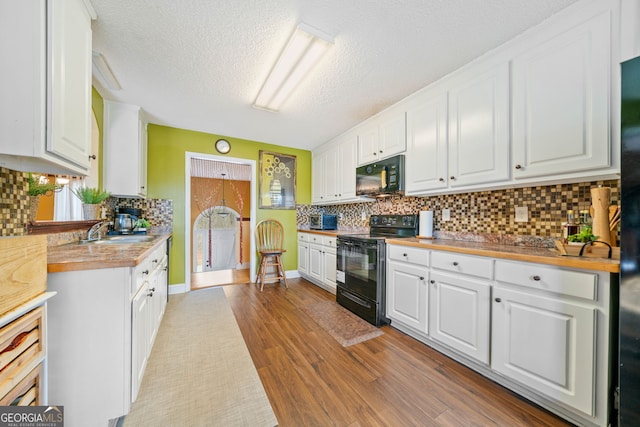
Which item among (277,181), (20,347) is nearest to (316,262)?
(277,181)

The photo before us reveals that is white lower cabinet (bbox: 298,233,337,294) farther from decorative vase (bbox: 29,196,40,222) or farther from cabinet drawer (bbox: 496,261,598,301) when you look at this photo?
decorative vase (bbox: 29,196,40,222)

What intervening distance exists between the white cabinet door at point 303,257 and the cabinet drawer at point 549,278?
2.75m

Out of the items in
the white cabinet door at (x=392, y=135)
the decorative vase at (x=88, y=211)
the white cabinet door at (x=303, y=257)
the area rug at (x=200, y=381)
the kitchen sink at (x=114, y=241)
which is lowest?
the area rug at (x=200, y=381)

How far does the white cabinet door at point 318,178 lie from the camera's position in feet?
12.8

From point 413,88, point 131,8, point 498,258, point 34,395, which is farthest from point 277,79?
point 34,395

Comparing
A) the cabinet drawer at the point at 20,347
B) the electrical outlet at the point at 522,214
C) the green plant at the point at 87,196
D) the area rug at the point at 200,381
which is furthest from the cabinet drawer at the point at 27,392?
the electrical outlet at the point at 522,214

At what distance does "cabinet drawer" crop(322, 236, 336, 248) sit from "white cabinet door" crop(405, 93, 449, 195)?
4.01 feet

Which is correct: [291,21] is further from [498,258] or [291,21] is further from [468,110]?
[498,258]

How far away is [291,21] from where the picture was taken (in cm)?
149

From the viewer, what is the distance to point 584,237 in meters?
1.27

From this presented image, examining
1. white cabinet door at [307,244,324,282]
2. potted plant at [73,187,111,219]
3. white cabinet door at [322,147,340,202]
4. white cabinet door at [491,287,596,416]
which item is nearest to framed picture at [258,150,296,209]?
white cabinet door at [322,147,340,202]

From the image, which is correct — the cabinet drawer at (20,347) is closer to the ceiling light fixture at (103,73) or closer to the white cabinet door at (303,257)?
the ceiling light fixture at (103,73)

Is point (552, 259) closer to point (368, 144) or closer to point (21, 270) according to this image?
point (368, 144)

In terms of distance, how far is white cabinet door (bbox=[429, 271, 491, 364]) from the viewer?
151cm
